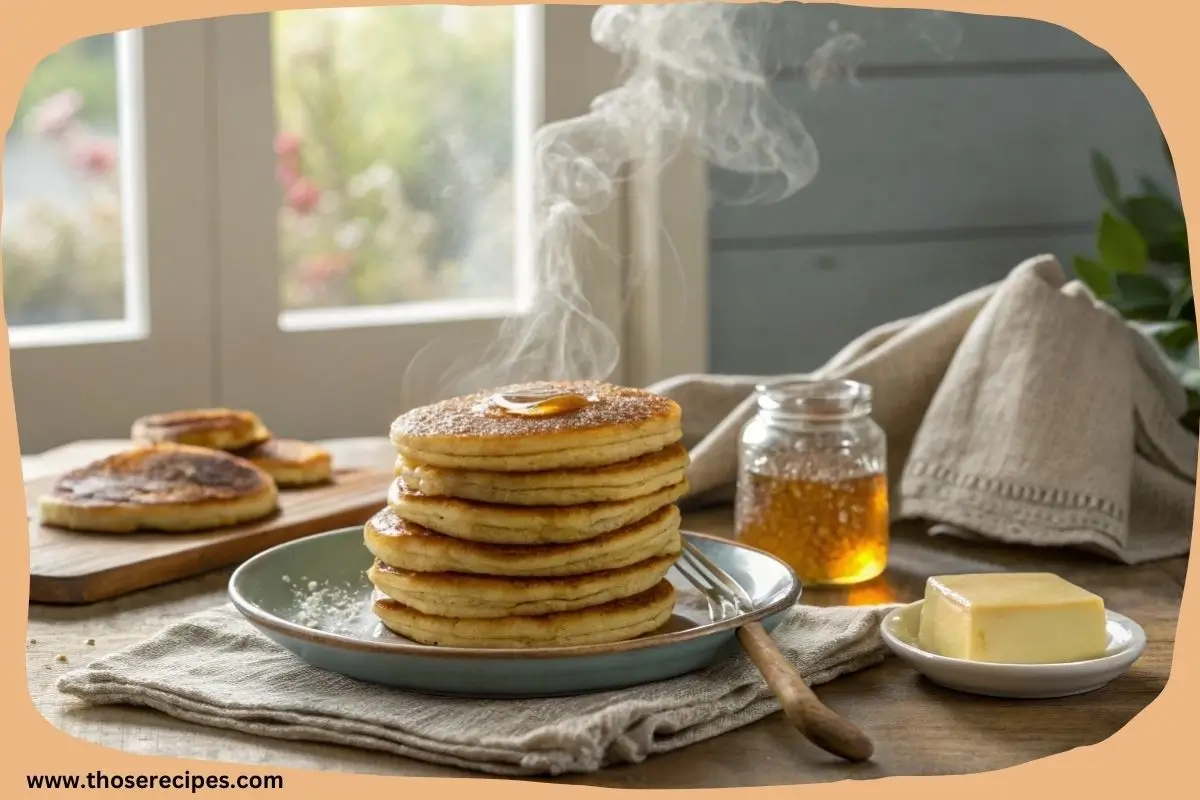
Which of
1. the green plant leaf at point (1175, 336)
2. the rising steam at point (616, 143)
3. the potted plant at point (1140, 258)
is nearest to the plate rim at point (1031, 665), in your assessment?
the rising steam at point (616, 143)

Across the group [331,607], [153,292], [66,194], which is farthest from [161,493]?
[66,194]

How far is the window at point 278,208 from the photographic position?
8.88 feet

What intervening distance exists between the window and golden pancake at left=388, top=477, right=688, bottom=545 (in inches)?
65.2

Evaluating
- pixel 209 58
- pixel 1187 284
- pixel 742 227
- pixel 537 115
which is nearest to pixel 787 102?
pixel 742 227

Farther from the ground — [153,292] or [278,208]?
[278,208]

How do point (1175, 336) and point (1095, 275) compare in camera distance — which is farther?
point (1095, 275)

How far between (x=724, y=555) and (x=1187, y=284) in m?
1.42

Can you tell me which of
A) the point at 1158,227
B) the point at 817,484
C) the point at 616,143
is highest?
the point at 616,143

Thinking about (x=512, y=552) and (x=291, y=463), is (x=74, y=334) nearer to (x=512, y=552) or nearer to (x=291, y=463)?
(x=291, y=463)

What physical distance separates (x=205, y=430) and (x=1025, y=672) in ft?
3.67

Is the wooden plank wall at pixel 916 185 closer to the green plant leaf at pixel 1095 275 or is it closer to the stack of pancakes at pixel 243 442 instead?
the green plant leaf at pixel 1095 275

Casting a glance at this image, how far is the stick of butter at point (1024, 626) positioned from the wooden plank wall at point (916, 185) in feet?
6.32

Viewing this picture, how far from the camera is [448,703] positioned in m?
1.17

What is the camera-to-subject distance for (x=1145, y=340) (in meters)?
1.87
